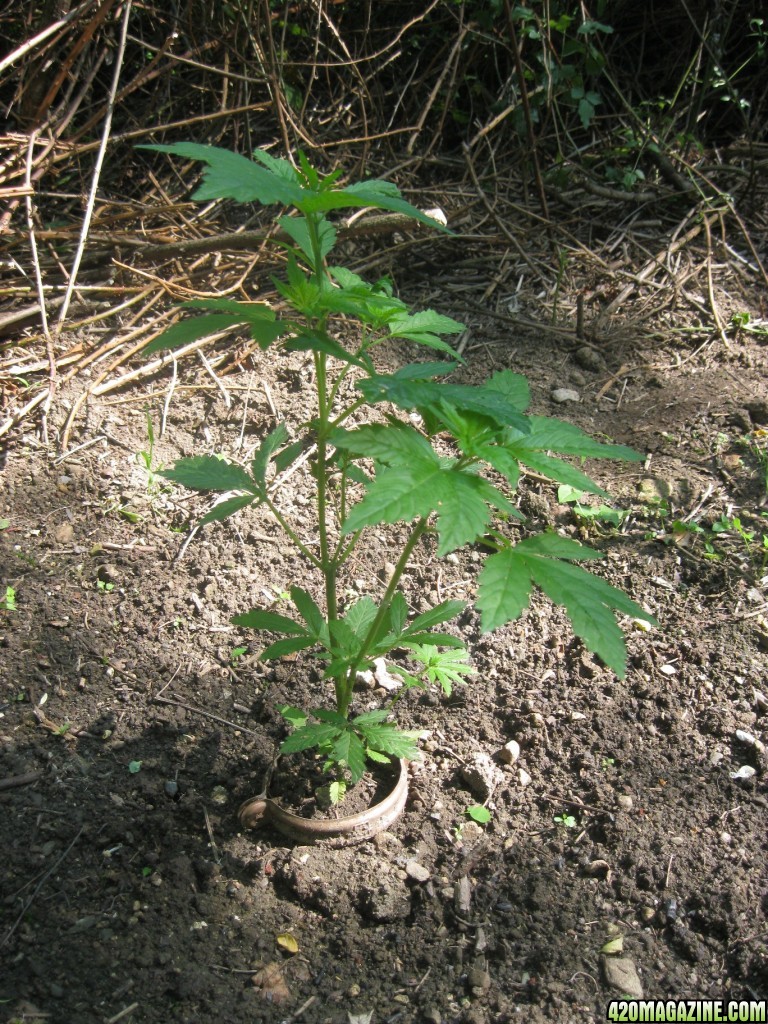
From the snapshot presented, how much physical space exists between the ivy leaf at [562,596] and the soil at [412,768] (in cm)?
80

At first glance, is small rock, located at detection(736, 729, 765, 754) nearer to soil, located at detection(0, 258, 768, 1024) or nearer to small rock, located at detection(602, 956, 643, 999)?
soil, located at detection(0, 258, 768, 1024)

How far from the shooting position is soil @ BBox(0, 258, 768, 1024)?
1.54 metres

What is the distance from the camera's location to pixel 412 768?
1924mm

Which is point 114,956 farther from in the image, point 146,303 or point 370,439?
point 146,303

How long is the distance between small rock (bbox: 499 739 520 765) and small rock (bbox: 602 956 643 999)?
1.54ft

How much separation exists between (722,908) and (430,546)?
1189 mm

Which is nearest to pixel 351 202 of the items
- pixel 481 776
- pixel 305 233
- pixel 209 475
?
pixel 305 233

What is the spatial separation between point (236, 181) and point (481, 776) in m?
1.37

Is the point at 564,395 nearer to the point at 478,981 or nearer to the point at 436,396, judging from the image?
the point at 436,396

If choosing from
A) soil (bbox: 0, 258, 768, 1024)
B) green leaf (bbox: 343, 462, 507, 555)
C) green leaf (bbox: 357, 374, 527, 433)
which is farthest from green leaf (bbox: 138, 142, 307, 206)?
soil (bbox: 0, 258, 768, 1024)

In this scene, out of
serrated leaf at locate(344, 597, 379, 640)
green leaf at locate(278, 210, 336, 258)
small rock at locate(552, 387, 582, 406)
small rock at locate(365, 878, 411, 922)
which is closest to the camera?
green leaf at locate(278, 210, 336, 258)

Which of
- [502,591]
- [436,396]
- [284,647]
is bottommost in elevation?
[284,647]

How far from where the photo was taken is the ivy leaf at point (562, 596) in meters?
1.13

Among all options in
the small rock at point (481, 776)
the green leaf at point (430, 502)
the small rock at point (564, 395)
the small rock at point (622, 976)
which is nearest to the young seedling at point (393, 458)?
the green leaf at point (430, 502)
